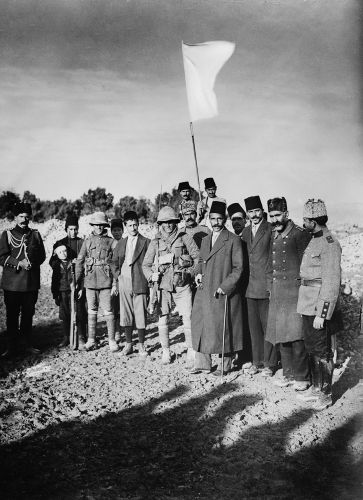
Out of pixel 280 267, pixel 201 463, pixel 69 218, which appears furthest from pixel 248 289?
pixel 69 218

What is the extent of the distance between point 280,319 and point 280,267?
1.98 feet

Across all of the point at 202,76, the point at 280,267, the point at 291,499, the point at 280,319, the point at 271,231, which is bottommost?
the point at 291,499

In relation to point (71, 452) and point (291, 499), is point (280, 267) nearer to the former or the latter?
point (291, 499)

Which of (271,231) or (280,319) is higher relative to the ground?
(271,231)

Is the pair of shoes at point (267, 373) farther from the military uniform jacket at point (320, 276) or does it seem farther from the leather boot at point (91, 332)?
the leather boot at point (91, 332)

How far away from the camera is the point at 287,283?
4.98m

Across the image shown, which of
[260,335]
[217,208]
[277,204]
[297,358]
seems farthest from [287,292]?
[217,208]

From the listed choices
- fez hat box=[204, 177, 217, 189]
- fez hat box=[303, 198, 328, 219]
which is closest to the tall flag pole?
fez hat box=[204, 177, 217, 189]

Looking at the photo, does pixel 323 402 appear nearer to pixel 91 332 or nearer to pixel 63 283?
pixel 91 332

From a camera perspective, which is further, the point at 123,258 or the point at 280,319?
the point at 123,258

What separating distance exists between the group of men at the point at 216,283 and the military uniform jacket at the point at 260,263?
13 millimetres

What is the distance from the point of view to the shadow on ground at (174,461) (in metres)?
3.08

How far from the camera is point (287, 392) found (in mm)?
4918

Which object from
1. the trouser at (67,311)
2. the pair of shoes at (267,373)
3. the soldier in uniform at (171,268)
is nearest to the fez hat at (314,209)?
the soldier in uniform at (171,268)
